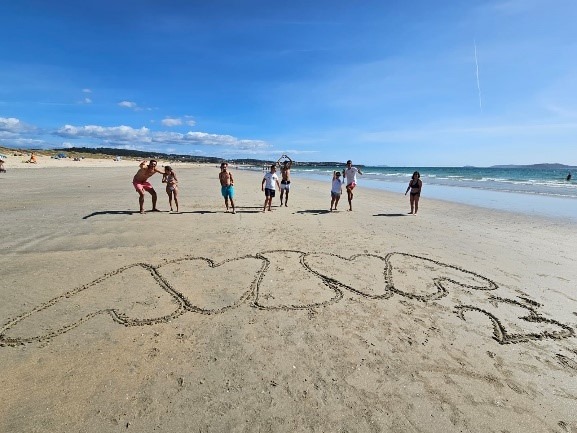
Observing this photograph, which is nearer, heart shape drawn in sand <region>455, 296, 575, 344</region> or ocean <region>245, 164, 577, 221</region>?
heart shape drawn in sand <region>455, 296, 575, 344</region>

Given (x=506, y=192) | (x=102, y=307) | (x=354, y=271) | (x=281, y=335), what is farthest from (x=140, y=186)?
(x=506, y=192)

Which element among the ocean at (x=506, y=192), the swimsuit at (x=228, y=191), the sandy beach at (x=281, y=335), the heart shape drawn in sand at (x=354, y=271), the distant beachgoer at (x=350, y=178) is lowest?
the sandy beach at (x=281, y=335)

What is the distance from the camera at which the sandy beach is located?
10.5ft

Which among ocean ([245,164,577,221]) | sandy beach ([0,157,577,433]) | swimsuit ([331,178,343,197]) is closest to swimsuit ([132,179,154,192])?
sandy beach ([0,157,577,433])

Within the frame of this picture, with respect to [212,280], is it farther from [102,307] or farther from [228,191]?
[228,191]

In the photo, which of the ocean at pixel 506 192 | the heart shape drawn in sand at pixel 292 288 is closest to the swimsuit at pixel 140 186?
the heart shape drawn in sand at pixel 292 288

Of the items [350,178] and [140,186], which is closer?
[140,186]

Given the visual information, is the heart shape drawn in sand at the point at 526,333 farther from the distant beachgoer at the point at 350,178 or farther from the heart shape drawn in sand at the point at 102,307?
the distant beachgoer at the point at 350,178

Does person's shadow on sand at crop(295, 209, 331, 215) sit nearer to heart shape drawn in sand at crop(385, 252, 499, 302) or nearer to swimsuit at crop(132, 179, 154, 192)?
swimsuit at crop(132, 179, 154, 192)

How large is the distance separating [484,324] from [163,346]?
4.64m

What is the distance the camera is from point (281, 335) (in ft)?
14.6

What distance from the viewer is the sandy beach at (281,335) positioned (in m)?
3.19

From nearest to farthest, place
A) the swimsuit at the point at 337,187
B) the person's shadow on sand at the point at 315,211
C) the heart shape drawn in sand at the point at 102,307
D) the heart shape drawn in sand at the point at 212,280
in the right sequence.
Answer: the heart shape drawn in sand at the point at 102,307 → the heart shape drawn in sand at the point at 212,280 → the person's shadow on sand at the point at 315,211 → the swimsuit at the point at 337,187

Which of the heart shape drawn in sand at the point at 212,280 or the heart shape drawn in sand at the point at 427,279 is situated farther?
the heart shape drawn in sand at the point at 427,279
